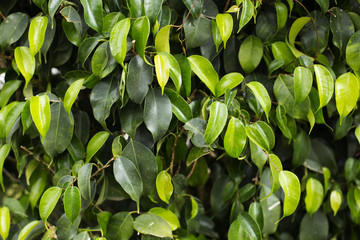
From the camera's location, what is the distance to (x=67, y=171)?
0.88m

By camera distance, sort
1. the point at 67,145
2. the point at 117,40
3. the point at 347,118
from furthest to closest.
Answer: the point at 347,118 → the point at 67,145 → the point at 117,40

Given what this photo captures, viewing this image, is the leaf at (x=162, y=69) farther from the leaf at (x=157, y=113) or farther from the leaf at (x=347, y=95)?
the leaf at (x=347, y=95)

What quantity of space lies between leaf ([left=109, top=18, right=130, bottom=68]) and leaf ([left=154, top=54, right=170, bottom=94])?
2.8 inches

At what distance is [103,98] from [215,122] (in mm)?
263

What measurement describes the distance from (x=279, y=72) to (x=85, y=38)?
0.50m

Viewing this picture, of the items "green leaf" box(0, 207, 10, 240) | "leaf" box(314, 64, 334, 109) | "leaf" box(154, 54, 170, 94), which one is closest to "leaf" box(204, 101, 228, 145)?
"leaf" box(154, 54, 170, 94)

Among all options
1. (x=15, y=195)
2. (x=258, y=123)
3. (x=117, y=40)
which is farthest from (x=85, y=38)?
(x=15, y=195)

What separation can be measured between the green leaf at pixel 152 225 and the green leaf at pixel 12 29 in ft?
1.71

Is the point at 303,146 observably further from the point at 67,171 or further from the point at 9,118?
the point at 9,118

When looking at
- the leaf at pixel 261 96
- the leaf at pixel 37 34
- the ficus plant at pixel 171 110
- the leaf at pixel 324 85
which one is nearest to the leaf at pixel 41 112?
the ficus plant at pixel 171 110

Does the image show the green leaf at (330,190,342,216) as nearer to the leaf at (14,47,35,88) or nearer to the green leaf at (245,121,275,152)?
the green leaf at (245,121,275,152)

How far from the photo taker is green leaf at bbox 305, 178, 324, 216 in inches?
38.6

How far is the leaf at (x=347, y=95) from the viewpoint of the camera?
2.62ft

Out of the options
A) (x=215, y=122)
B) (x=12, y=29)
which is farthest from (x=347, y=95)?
(x=12, y=29)
